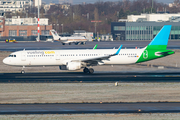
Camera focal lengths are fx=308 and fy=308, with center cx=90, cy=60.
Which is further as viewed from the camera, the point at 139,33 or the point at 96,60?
the point at 139,33

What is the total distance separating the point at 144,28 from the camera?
164000 millimetres

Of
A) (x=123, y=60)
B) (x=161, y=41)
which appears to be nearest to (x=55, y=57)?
(x=123, y=60)

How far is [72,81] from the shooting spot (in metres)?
38.1

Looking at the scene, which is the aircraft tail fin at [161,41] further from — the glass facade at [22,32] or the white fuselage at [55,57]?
the glass facade at [22,32]

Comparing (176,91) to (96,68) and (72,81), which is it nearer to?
(72,81)

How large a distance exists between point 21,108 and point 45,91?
7.40 m

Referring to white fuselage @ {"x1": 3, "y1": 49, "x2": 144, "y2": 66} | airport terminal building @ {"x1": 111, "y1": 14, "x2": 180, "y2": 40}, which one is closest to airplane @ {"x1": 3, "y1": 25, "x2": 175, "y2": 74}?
white fuselage @ {"x1": 3, "y1": 49, "x2": 144, "y2": 66}

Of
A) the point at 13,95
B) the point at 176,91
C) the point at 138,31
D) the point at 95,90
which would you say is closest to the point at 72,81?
the point at 95,90

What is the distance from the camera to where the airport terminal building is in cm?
16025

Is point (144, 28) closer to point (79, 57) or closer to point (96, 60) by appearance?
point (79, 57)

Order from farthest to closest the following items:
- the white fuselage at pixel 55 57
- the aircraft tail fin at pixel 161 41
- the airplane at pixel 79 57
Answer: the aircraft tail fin at pixel 161 41
the white fuselage at pixel 55 57
the airplane at pixel 79 57

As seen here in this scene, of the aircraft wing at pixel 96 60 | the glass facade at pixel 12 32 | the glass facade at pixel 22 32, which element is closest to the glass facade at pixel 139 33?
the glass facade at pixel 22 32

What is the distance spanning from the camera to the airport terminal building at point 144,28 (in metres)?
160

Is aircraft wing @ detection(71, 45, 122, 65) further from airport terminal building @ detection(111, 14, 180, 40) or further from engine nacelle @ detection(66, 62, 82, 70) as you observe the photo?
airport terminal building @ detection(111, 14, 180, 40)
